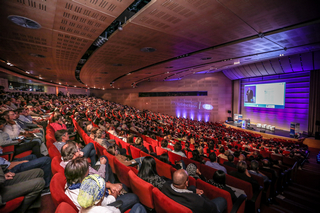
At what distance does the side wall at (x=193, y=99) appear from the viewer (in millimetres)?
18984

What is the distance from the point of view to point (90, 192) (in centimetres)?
103

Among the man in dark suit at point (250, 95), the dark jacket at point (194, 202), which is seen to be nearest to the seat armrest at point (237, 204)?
the dark jacket at point (194, 202)

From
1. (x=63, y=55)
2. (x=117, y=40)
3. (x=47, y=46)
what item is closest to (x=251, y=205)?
(x=117, y=40)

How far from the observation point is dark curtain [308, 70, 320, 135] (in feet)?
38.1

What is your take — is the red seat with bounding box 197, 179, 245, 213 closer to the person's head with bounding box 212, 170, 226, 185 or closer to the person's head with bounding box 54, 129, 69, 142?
the person's head with bounding box 212, 170, 226, 185

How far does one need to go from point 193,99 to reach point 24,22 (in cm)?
1809

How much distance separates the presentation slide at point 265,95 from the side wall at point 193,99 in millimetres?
2436

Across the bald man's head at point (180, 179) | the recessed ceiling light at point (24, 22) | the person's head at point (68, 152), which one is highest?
the recessed ceiling light at point (24, 22)

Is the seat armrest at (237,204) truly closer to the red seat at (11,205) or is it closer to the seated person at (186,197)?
the seated person at (186,197)

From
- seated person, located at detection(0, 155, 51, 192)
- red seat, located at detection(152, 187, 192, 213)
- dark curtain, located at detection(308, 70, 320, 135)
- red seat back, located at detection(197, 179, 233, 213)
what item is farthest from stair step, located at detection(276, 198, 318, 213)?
dark curtain, located at detection(308, 70, 320, 135)

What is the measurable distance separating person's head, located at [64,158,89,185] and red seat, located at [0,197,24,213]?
712 millimetres

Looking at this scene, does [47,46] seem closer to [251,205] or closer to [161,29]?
[161,29]

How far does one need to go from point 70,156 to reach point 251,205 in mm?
2860

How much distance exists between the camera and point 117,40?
4688 mm
